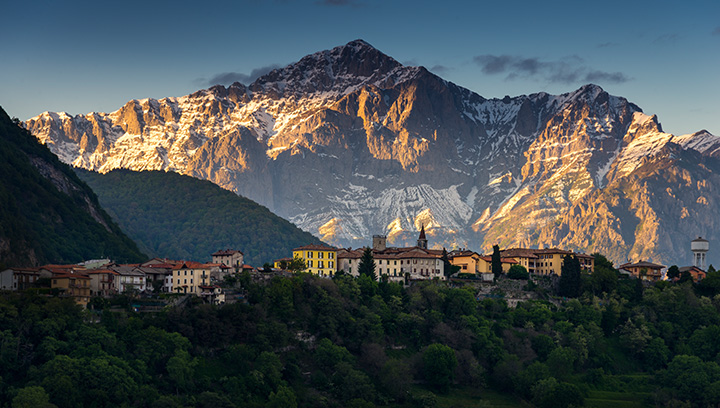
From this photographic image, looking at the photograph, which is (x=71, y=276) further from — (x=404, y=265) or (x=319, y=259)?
(x=404, y=265)

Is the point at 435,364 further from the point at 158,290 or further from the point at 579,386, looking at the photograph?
the point at 158,290

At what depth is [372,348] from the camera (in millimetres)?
143500

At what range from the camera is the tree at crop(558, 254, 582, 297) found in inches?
6900

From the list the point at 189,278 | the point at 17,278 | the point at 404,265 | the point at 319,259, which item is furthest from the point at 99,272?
the point at 404,265

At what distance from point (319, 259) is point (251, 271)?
2183 cm

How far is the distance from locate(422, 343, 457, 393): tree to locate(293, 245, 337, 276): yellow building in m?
36.8

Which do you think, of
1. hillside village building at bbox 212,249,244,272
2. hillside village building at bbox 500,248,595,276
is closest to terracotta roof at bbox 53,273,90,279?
hillside village building at bbox 212,249,244,272

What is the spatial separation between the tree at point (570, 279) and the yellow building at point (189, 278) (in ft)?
214

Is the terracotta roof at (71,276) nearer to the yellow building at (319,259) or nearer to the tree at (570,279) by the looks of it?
the yellow building at (319,259)

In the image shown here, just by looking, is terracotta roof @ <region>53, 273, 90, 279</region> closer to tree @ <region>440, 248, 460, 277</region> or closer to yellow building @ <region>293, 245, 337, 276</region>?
yellow building @ <region>293, 245, 337, 276</region>

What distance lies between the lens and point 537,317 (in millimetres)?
163000

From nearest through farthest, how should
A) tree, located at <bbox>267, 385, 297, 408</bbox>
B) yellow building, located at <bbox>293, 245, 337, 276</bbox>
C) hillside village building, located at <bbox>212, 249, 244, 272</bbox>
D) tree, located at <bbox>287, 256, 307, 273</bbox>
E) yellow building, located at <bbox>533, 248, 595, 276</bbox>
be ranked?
tree, located at <bbox>267, 385, 297, 408</bbox>, hillside village building, located at <bbox>212, 249, 244, 272</bbox>, tree, located at <bbox>287, 256, 307, 273</bbox>, yellow building, located at <bbox>293, 245, 337, 276</bbox>, yellow building, located at <bbox>533, 248, 595, 276</bbox>

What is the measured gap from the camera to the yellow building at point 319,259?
17688cm

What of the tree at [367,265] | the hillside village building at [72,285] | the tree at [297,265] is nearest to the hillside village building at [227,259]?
the tree at [297,265]
